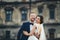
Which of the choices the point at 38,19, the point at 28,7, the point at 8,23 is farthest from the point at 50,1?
the point at 38,19

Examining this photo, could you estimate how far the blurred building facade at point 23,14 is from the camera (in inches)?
1130

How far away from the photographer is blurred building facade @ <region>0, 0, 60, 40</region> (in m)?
28.7

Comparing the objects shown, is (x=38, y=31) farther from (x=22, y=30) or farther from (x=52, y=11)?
(x=52, y=11)

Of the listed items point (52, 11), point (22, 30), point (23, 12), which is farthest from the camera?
point (23, 12)

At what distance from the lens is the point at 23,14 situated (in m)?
30.0

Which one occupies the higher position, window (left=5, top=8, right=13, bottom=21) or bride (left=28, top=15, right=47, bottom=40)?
bride (left=28, top=15, right=47, bottom=40)

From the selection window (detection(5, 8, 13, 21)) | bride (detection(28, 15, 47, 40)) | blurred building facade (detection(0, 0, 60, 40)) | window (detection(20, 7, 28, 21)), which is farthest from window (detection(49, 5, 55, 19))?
bride (detection(28, 15, 47, 40))

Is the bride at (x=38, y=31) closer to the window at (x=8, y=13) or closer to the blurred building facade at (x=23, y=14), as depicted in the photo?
the blurred building facade at (x=23, y=14)

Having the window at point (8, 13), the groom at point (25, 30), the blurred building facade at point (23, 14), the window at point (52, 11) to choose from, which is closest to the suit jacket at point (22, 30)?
the groom at point (25, 30)

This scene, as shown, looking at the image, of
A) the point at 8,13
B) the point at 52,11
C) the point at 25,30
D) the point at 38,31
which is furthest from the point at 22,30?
the point at 8,13

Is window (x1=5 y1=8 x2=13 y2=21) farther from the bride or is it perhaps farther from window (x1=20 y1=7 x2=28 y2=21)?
the bride

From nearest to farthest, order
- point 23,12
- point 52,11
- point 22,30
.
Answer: point 22,30 < point 52,11 < point 23,12

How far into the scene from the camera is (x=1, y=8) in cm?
2978

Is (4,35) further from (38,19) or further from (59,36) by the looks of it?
(38,19)
